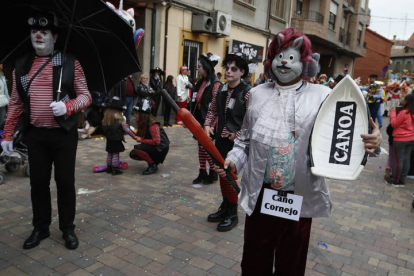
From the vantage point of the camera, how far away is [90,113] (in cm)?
947

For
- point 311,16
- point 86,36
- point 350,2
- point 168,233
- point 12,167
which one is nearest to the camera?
point 86,36

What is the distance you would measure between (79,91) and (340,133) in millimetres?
2467

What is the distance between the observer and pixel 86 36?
3406 mm

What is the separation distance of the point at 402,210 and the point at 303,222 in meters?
3.73

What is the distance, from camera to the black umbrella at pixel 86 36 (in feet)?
10.3

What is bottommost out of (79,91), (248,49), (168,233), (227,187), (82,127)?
(168,233)

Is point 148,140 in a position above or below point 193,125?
below

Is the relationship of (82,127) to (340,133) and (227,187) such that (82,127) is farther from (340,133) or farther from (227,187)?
(340,133)

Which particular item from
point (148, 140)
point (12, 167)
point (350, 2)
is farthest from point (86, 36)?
point (350, 2)

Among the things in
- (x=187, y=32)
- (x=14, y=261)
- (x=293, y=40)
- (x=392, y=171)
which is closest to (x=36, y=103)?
(x=14, y=261)

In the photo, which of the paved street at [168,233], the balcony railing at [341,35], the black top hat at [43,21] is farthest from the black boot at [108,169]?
the balcony railing at [341,35]

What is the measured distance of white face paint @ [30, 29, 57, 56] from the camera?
10.3 ft

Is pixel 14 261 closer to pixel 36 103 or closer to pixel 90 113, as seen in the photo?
pixel 36 103

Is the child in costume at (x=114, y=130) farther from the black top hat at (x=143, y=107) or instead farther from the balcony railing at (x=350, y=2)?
the balcony railing at (x=350, y=2)
